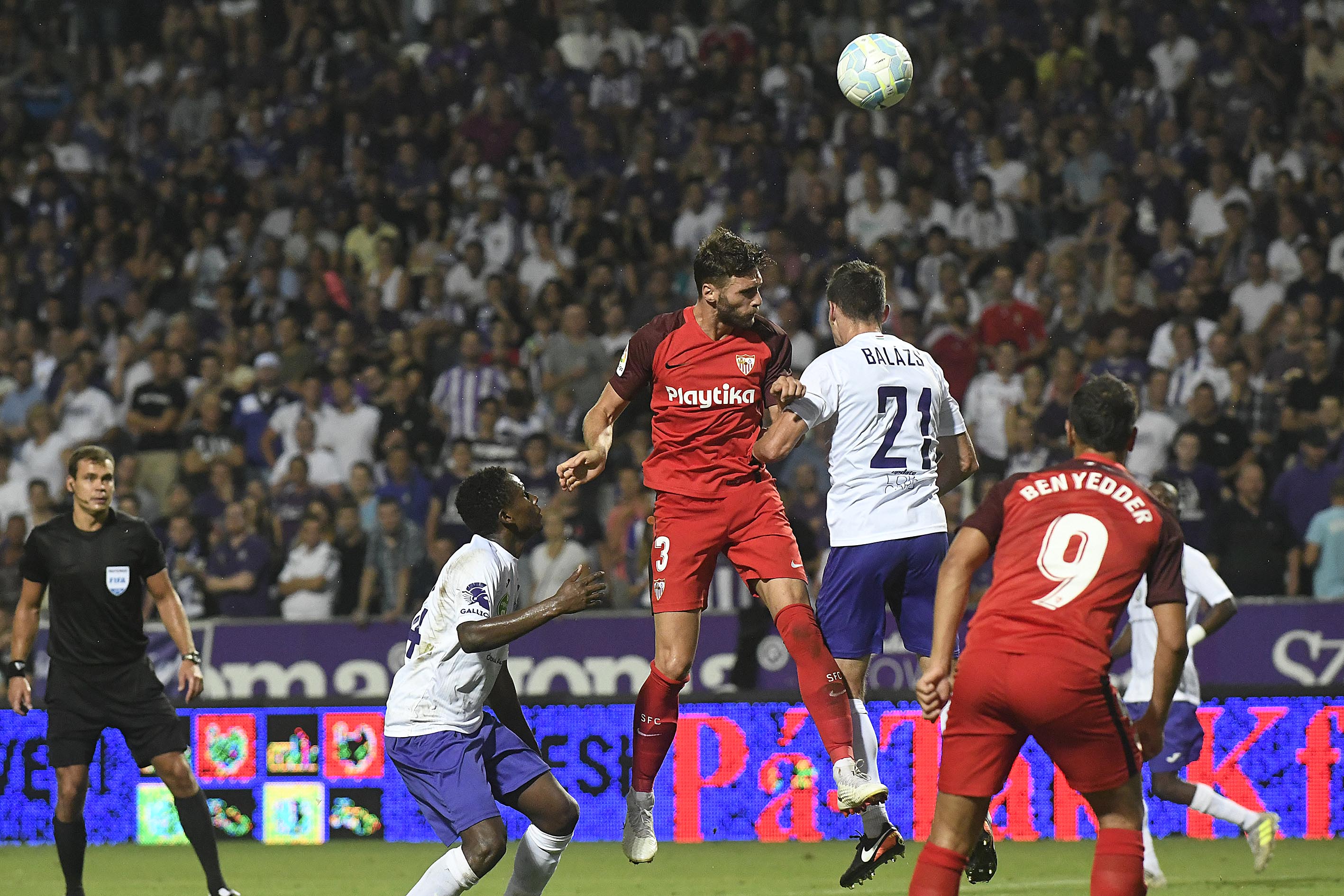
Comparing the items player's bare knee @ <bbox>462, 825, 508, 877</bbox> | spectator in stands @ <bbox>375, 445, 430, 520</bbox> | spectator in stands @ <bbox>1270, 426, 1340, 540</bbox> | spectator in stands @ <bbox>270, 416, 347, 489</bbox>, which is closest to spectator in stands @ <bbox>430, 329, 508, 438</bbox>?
spectator in stands @ <bbox>375, 445, 430, 520</bbox>

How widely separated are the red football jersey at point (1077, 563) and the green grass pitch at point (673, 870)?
3263 mm

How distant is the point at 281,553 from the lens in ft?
Result: 48.4

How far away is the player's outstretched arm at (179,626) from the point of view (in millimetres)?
8766

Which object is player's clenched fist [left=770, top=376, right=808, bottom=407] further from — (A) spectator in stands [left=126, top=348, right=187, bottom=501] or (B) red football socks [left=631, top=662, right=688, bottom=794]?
(A) spectator in stands [left=126, top=348, right=187, bottom=501]

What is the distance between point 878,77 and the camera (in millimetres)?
9430

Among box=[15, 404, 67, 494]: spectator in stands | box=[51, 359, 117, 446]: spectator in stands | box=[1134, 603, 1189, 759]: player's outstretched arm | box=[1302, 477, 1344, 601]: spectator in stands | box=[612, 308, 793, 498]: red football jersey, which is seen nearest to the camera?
box=[1134, 603, 1189, 759]: player's outstretched arm

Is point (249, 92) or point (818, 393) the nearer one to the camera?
point (818, 393)

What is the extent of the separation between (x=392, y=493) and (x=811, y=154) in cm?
569

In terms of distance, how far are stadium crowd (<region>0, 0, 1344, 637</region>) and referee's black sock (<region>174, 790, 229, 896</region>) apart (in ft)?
17.4

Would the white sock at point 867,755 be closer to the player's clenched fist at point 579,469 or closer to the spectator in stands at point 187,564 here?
the player's clenched fist at point 579,469

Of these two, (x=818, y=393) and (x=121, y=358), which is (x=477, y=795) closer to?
(x=818, y=393)

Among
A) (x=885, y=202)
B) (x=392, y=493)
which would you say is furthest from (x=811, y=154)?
(x=392, y=493)

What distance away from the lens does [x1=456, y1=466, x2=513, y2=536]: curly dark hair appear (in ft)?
23.8

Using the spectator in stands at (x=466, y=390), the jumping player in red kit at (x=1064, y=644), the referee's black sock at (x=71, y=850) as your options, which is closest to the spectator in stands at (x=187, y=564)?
the spectator in stands at (x=466, y=390)
